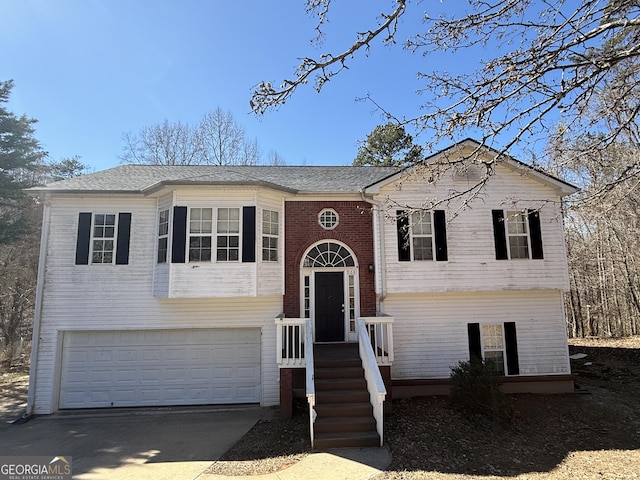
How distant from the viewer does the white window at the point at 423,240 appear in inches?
386

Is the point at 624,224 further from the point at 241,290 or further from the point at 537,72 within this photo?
the point at 241,290

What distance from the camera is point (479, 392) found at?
7652 mm

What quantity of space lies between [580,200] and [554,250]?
5.41 m

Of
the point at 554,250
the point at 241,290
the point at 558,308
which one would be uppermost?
the point at 554,250

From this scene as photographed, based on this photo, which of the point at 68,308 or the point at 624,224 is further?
the point at 624,224

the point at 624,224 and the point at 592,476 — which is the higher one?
the point at 624,224

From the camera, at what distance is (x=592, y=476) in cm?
550

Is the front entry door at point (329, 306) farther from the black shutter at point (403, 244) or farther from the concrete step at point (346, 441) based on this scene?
the concrete step at point (346, 441)

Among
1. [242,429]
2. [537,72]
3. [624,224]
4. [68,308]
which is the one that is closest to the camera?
[537,72]

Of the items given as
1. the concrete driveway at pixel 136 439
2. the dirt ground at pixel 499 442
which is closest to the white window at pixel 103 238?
the concrete driveway at pixel 136 439

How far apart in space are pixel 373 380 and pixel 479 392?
270 cm

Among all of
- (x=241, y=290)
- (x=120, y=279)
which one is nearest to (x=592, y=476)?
(x=241, y=290)

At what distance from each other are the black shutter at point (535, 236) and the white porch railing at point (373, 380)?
18.1 feet

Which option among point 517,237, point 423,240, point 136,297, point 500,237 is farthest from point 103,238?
point 517,237
